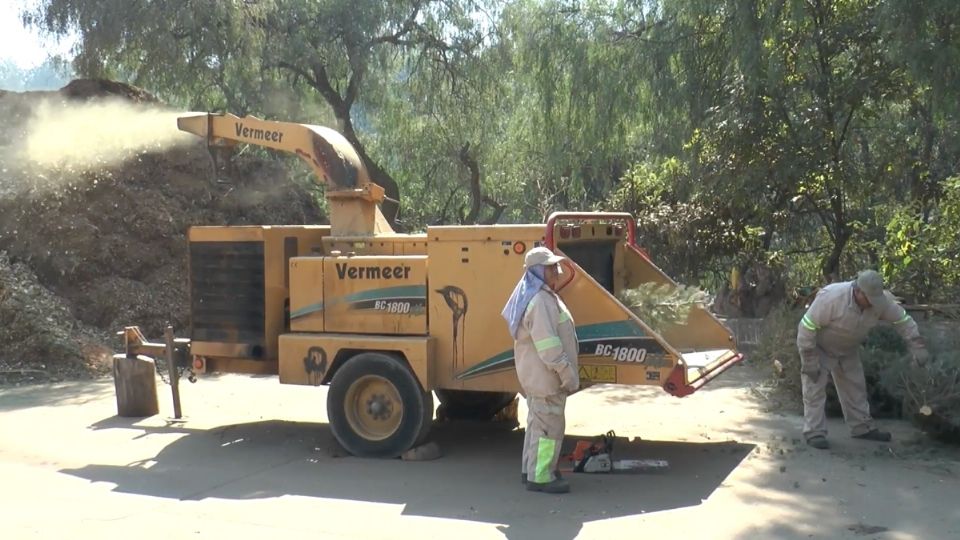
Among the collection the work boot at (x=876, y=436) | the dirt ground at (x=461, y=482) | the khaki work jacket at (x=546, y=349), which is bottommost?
the dirt ground at (x=461, y=482)

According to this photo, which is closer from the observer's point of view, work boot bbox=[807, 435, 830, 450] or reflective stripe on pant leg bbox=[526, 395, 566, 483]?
reflective stripe on pant leg bbox=[526, 395, 566, 483]

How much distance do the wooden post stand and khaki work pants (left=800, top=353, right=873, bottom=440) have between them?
20.3 feet

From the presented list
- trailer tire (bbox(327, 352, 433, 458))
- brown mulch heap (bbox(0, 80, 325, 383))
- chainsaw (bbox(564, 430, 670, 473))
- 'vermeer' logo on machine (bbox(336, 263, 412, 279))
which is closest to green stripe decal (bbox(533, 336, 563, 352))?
chainsaw (bbox(564, 430, 670, 473))

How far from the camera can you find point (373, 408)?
28.5 feet

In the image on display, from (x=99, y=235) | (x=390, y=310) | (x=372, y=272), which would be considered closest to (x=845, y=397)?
(x=390, y=310)

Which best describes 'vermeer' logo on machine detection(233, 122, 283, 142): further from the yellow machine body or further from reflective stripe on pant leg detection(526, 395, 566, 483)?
reflective stripe on pant leg detection(526, 395, 566, 483)

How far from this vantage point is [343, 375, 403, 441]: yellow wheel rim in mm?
8609

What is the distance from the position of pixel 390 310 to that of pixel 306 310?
802 millimetres

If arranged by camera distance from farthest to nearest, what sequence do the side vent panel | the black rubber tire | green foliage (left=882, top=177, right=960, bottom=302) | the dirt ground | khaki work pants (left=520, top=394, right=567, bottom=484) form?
green foliage (left=882, top=177, right=960, bottom=302), the black rubber tire, the side vent panel, khaki work pants (left=520, top=394, right=567, bottom=484), the dirt ground

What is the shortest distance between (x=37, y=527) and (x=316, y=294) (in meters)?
2.99

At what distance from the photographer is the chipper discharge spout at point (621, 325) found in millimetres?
7672

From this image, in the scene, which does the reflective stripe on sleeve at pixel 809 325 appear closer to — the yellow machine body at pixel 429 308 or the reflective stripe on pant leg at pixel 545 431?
the yellow machine body at pixel 429 308

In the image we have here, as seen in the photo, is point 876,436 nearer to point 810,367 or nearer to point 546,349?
point 810,367

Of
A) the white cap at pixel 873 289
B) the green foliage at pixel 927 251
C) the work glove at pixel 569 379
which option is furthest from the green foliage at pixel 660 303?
the green foliage at pixel 927 251
